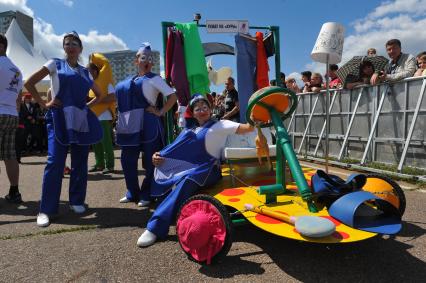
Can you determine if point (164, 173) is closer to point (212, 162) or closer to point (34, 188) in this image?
point (212, 162)

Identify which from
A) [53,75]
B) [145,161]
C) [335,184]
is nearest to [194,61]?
[145,161]

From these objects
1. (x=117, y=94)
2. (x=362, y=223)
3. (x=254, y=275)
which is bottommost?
(x=254, y=275)

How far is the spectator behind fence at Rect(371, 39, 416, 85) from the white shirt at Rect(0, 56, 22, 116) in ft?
16.4

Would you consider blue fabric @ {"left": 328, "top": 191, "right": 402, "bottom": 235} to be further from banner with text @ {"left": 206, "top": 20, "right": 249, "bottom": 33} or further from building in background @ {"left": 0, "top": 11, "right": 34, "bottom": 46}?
building in background @ {"left": 0, "top": 11, "right": 34, "bottom": 46}

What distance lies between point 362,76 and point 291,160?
4.39m

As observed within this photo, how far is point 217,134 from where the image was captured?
2947mm

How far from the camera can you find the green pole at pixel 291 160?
7.63 feet

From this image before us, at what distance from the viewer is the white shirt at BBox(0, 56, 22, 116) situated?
12.8 feet

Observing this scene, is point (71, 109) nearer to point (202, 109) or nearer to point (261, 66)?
point (202, 109)

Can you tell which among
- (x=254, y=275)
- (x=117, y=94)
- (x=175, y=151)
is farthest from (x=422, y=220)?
(x=117, y=94)

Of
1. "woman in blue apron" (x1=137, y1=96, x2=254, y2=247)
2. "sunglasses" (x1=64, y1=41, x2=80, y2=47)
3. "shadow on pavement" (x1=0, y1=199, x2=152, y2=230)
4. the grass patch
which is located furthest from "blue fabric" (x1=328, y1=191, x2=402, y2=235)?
"sunglasses" (x1=64, y1=41, x2=80, y2=47)

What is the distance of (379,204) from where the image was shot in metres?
2.04

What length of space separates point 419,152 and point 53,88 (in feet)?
15.2

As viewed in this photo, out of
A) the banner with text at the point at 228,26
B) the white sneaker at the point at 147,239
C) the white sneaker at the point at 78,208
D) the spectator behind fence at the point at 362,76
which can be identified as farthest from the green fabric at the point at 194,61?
the spectator behind fence at the point at 362,76
